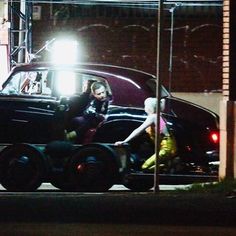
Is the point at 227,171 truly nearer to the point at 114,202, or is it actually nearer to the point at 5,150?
the point at 114,202

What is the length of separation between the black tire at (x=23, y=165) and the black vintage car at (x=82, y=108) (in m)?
0.05

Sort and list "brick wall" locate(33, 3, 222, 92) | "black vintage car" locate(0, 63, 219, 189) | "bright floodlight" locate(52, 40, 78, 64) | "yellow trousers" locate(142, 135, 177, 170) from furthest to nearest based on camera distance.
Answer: "brick wall" locate(33, 3, 222, 92) < "bright floodlight" locate(52, 40, 78, 64) < "black vintage car" locate(0, 63, 219, 189) < "yellow trousers" locate(142, 135, 177, 170)

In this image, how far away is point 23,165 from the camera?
11.0 meters

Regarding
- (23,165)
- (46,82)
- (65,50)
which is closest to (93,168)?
(23,165)

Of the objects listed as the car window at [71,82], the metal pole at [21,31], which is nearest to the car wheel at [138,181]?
the car window at [71,82]

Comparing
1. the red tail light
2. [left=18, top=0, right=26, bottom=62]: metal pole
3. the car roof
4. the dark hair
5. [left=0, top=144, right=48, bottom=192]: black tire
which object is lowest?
[left=0, top=144, right=48, bottom=192]: black tire

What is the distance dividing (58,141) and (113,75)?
150 centimetres

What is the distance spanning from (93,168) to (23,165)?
3.78 feet

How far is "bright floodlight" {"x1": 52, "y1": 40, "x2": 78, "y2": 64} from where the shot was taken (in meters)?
14.7

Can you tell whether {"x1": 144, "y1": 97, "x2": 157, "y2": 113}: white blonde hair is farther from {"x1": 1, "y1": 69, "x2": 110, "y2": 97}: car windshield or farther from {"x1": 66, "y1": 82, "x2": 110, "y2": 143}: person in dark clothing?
{"x1": 1, "y1": 69, "x2": 110, "y2": 97}: car windshield

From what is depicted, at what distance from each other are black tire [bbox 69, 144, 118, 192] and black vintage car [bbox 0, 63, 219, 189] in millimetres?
119

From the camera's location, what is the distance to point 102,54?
678 inches

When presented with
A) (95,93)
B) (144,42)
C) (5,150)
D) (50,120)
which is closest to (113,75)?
(95,93)

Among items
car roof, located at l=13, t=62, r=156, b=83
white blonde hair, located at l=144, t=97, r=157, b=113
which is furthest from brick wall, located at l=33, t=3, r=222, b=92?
white blonde hair, located at l=144, t=97, r=157, b=113
